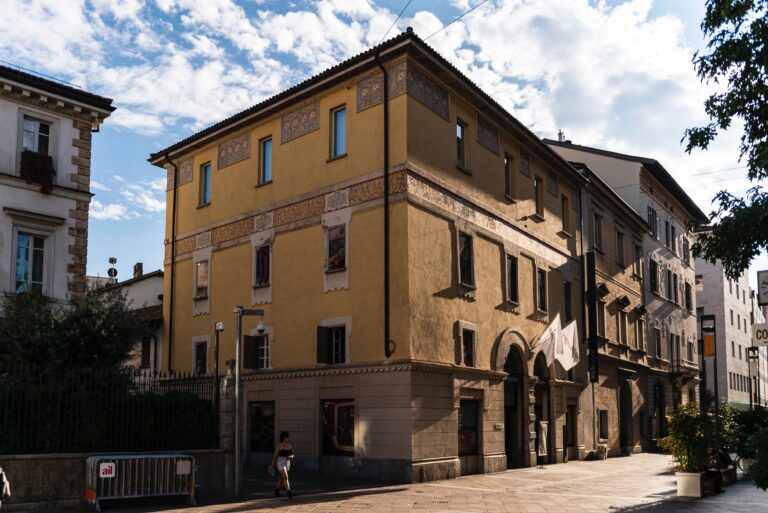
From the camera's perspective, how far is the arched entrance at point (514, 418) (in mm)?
28297

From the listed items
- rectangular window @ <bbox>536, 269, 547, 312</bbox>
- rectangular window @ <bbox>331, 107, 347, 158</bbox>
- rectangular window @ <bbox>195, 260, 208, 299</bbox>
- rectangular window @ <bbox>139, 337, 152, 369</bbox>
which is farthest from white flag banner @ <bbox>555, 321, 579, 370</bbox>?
rectangular window @ <bbox>139, 337, 152, 369</bbox>

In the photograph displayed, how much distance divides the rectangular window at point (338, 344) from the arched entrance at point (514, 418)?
6.76 meters

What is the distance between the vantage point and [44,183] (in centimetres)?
2425

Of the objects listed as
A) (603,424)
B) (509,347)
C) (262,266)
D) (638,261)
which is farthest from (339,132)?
(638,261)

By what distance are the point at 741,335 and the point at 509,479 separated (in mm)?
61629

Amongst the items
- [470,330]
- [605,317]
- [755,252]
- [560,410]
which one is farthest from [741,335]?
[755,252]

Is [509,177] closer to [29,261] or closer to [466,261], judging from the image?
[466,261]

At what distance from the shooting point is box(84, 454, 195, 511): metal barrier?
623 inches

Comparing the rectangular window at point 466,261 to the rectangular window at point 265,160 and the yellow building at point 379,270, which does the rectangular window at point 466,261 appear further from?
the rectangular window at point 265,160

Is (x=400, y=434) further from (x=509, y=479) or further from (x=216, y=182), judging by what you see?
(x=216, y=182)

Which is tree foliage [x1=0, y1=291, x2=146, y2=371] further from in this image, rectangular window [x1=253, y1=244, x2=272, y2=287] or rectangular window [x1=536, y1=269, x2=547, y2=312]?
rectangular window [x1=536, y1=269, x2=547, y2=312]

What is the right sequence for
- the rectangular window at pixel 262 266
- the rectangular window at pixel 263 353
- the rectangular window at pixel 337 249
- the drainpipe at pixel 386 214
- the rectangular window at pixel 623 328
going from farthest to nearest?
1. the rectangular window at pixel 623 328
2. the rectangular window at pixel 262 266
3. the rectangular window at pixel 263 353
4. the rectangular window at pixel 337 249
5. the drainpipe at pixel 386 214

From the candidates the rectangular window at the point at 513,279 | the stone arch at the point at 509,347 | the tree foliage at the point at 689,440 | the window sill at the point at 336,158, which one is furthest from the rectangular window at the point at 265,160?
the tree foliage at the point at 689,440

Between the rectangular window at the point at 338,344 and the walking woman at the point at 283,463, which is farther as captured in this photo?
the rectangular window at the point at 338,344
